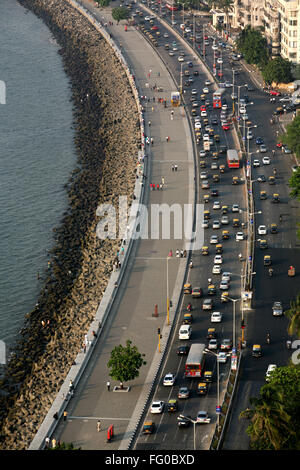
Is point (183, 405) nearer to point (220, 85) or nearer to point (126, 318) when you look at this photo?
point (126, 318)

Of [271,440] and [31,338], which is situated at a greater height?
[271,440]

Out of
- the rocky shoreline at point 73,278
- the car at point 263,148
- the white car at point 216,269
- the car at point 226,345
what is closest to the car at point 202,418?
the car at point 226,345

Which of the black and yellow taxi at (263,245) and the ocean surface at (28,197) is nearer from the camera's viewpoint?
the black and yellow taxi at (263,245)

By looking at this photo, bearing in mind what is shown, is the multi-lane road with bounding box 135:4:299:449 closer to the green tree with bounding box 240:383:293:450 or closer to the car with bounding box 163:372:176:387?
the car with bounding box 163:372:176:387

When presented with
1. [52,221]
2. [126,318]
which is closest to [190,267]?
[126,318]

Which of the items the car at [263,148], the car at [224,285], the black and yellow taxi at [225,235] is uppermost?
the car at [263,148]

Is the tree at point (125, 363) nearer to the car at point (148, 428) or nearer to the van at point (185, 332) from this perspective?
the car at point (148, 428)
